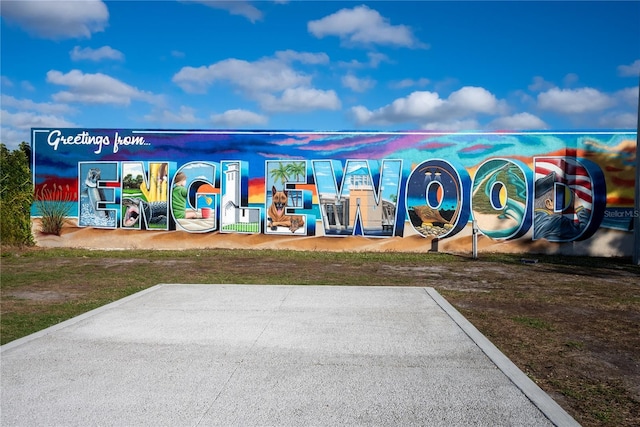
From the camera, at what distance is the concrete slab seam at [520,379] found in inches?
183

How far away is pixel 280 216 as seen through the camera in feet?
67.1

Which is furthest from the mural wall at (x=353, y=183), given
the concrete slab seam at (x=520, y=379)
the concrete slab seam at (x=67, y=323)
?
the concrete slab seam at (x=520, y=379)

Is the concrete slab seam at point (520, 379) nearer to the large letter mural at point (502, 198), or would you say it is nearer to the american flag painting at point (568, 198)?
the large letter mural at point (502, 198)

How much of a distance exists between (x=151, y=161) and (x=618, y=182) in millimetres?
16906

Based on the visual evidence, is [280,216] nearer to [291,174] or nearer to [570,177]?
[291,174]

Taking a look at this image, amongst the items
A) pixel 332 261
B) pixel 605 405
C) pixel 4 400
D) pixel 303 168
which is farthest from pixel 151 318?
pixel 303 168

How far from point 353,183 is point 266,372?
1469cm

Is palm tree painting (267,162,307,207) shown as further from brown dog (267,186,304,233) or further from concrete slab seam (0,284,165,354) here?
concrete slab seam (0,284,165,354)

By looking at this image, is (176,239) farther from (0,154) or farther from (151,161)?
(0,154)

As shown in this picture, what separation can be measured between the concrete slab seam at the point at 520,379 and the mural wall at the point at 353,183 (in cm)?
1167

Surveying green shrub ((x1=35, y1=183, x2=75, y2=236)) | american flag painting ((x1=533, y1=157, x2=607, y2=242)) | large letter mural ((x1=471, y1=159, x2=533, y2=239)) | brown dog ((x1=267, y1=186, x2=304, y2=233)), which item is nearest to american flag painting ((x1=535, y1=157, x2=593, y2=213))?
american flag painting ((x1=533, y1=157, x2=607, y2=242))

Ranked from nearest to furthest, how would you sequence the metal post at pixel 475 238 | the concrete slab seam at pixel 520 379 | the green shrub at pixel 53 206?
the concrete slab seam at pixel 520 379
the metal post at pixel 475 238
the green shrub at pixel 53 206

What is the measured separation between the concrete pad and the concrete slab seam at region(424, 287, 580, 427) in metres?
0.02

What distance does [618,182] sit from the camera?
19266 mm
